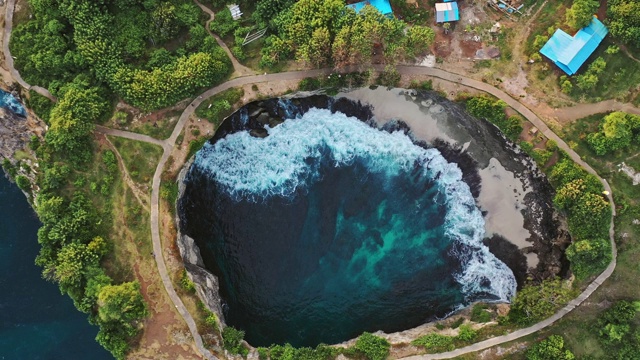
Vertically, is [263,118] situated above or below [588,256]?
above

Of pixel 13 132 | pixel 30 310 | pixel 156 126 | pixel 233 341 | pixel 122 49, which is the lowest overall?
pixel 233 341

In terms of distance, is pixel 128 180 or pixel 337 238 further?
pixel 337 238

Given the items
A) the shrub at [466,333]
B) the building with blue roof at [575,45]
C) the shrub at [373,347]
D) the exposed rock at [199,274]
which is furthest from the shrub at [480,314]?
the exposed rock at [199,274]

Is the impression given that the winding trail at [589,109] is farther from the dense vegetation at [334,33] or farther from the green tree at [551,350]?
the green tree at [551,350]

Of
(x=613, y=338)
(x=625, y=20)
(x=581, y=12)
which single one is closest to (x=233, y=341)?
(x=613, y=338)

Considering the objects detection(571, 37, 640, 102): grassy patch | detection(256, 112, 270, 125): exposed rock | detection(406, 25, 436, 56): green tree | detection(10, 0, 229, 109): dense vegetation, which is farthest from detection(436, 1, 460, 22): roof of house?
detection(10, 0, 229, 109): dense vegetation

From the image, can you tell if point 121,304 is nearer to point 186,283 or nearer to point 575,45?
point 186,283
